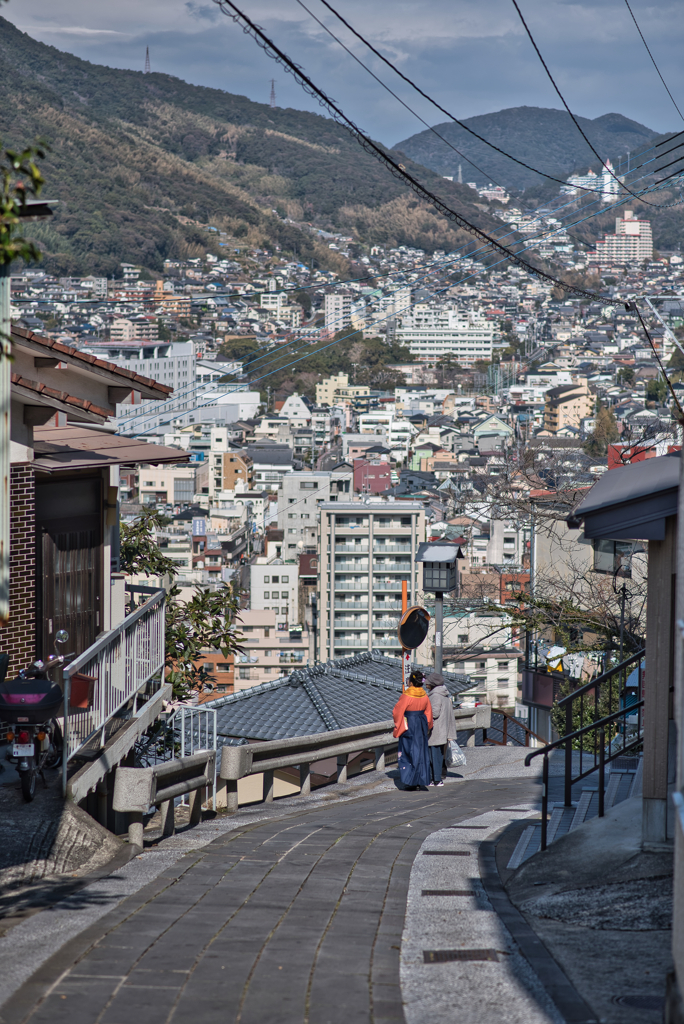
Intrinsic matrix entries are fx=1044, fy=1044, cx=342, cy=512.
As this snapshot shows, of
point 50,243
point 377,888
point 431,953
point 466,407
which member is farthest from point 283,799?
point 50,243

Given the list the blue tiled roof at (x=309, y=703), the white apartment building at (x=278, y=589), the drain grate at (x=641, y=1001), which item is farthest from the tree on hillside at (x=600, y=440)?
the white apartment building at (x=278, y=589)

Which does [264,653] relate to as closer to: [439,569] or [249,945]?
[439,569]

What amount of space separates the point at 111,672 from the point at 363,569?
47.1 meters

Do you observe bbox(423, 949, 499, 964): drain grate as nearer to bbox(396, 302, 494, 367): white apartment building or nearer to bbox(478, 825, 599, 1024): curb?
bbox(478, 825, 599, 1024): curb

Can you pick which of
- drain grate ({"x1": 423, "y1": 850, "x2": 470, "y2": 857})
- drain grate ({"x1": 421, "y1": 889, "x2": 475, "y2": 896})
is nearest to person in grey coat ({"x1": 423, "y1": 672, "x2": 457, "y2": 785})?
drain grate ({"x1": 423, "y1": 850, "x2": 470, "y2": 857})

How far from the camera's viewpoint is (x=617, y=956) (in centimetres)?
405

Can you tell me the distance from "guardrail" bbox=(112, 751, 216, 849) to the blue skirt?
210 cm

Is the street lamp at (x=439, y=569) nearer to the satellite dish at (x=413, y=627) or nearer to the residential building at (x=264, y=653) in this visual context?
the satellite dish at (x=413, y=627)

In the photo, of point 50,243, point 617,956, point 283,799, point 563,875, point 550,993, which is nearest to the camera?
point 550,993

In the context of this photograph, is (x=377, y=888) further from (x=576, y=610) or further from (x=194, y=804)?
(x=576, y=610)

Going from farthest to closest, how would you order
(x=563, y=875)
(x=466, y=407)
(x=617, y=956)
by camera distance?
1. (x=466, y=407)
2. (x=563, y=875)
3. (x=617, y=956)

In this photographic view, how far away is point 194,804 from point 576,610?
6.94 m

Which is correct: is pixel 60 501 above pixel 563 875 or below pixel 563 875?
above

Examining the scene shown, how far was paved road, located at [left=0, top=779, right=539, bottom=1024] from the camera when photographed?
361cm
